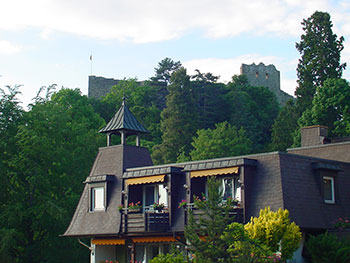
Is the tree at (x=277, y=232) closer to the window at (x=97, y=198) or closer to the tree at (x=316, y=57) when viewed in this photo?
the window at (x=97, y=198)

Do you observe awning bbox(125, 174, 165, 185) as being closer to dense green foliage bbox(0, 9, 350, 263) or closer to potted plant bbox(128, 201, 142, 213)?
potted plant bbox(128, 201, 142, 213)

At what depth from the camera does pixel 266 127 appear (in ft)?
257

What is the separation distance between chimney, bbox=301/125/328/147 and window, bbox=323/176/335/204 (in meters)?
5.21

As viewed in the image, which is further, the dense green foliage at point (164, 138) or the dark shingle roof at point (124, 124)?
the dark shingle roof at point (124, 124)

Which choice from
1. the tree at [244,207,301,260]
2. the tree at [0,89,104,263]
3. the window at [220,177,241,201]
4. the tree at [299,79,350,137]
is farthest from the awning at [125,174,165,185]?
the tree at [299,79,350,137]

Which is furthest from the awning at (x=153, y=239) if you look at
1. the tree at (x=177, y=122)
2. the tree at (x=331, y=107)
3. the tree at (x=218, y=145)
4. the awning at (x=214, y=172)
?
the tree at (x=177, y=122)

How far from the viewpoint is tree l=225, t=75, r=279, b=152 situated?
7325 cm

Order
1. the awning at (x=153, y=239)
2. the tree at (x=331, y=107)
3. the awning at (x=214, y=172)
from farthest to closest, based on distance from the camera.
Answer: the tree at (x=331, y=107) → the awning at (x=153, y=239) → the awning at (x=214, y=172)

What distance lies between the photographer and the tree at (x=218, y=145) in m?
60.8

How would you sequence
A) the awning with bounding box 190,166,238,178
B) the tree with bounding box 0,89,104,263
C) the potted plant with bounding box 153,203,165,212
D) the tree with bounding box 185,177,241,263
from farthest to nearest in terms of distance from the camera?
the tree with bounding box 0,89,104,263, the potted plant with bounding box 153,203,165,212, the awning with bounding box 190,166,238,178, the tree with bounding box 185,177,241,263

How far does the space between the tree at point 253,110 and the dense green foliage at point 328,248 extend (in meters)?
42.0

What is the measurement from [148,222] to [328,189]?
327 inches

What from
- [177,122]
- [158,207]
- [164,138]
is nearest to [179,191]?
[158,207]

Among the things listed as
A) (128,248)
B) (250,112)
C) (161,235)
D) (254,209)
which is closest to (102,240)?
(128,248)
